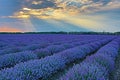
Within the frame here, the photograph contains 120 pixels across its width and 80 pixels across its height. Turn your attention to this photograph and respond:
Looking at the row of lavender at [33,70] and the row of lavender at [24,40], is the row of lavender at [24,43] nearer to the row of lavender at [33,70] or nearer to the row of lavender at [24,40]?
the row of lavender at [24,40]

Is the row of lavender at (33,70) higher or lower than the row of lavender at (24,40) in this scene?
higher

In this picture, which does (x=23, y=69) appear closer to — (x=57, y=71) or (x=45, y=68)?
(x=45, y=68)

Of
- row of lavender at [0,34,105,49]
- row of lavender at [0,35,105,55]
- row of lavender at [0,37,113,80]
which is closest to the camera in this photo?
row of lavender at [0,37,113,80]

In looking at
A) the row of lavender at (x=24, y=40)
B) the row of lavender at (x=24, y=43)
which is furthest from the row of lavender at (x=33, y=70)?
the row of lavender at (x=24, y=40)

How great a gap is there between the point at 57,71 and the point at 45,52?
10.8ft

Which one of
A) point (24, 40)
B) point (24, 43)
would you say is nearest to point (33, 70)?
point (24, 43)

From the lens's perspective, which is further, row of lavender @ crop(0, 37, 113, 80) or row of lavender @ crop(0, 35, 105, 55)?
row of lavender @ crop(0, 35, 105, 55)

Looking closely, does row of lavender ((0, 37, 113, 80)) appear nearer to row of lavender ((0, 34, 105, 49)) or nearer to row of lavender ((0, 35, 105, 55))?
row of lavender ((0, 35, 105, 55))

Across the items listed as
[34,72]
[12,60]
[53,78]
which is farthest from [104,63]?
[12,60]

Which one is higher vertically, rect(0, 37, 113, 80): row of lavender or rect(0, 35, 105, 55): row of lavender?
rect(0, 37, 113, 80): row of lavender

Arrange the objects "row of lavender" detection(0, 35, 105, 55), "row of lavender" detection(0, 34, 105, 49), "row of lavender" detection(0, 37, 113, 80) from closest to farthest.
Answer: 1. "row of lavender" detection(0, 37, 113, 80)
2. "row of lavender" detection(0, 35, 105, 55)
3. "row of lavender" detection(0, 34, 105, 49)

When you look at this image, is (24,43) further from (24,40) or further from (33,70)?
(33,70)

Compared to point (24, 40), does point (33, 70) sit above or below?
above

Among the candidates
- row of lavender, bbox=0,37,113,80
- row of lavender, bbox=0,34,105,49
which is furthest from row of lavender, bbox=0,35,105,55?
row of lavender, bbox=0,37,113,80
